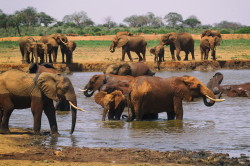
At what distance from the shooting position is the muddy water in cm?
1182

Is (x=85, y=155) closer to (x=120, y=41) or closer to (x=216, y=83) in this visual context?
(x=216, y=83)

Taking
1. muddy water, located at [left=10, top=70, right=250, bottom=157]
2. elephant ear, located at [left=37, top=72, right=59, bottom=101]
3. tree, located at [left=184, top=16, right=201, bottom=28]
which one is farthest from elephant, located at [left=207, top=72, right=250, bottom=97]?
tree, located at [left=184, top=16, right=201, bottom=28]

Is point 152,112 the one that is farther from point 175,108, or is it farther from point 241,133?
point 241,133

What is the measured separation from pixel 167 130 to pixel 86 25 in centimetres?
10264

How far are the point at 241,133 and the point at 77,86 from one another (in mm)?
13179

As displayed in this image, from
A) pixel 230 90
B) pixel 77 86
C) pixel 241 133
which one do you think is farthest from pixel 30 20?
pixel 241 133

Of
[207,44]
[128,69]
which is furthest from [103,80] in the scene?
[207,44]

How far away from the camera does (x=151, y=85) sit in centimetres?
1466

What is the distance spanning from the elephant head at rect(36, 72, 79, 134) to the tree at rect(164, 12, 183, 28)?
11567 cm

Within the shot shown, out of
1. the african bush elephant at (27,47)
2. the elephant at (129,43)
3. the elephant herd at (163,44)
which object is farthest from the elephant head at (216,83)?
the elephant at (129,43)

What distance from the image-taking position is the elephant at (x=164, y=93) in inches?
576

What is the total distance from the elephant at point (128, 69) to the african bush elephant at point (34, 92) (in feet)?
29.8

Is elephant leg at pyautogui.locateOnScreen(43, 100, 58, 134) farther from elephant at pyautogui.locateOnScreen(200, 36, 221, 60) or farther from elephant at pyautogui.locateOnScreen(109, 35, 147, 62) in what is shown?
elephant at pyautogui.locateOnScreen(200, 36, 221, 60)

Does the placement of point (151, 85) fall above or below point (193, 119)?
above
